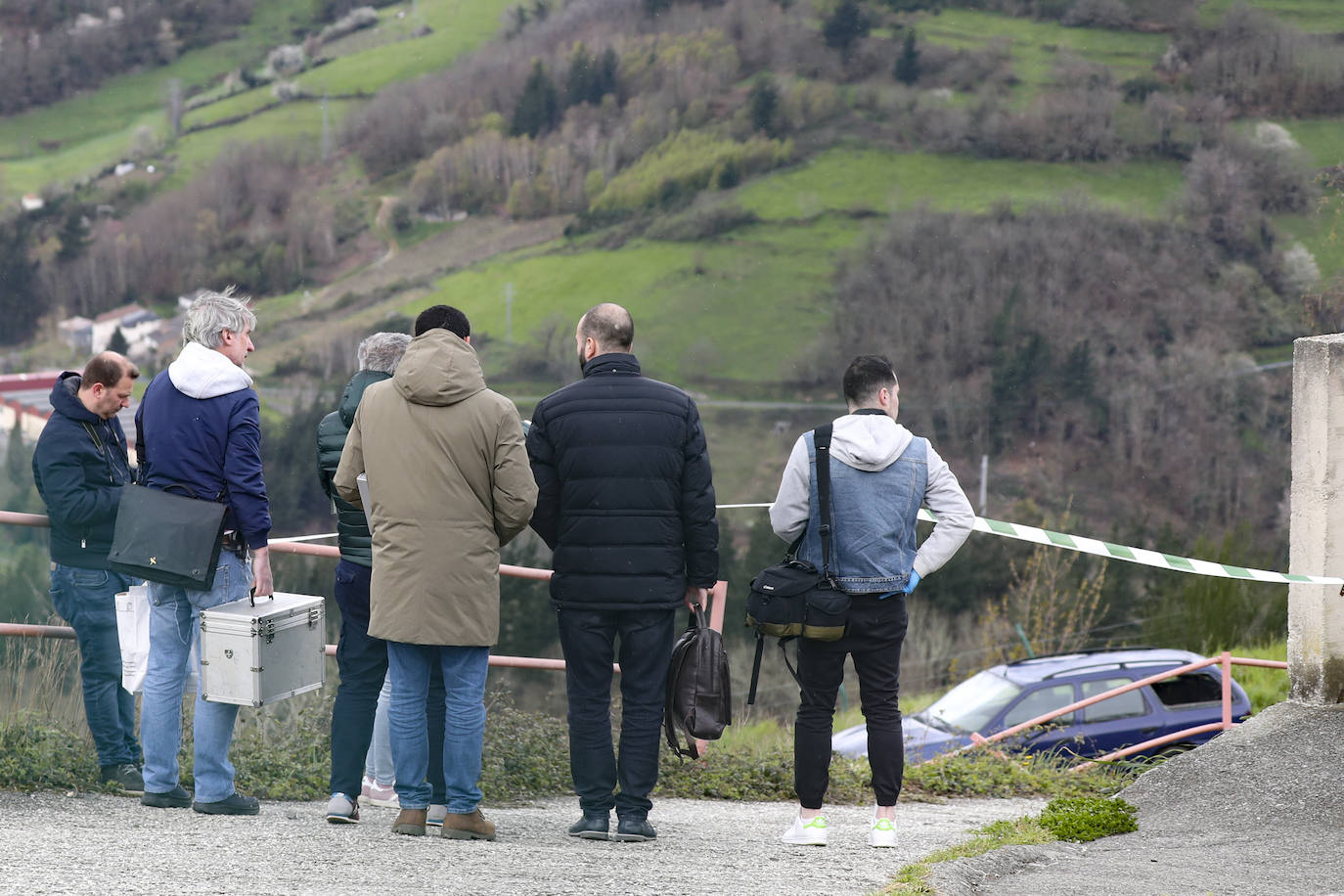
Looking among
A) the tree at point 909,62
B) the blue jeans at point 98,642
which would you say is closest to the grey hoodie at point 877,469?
the blue jeans at point 98,642

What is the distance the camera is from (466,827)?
4.30 meters

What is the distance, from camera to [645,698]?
4398 mm

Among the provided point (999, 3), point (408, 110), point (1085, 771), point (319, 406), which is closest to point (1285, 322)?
point (999, 3)

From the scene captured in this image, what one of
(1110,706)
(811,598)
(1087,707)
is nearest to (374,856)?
(811,598)

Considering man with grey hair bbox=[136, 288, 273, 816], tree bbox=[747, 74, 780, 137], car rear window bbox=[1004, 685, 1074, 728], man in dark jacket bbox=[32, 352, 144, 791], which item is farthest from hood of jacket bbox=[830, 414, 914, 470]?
tree bbox=[747, 74, 780, 137]

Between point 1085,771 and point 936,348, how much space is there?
77339 millimetres

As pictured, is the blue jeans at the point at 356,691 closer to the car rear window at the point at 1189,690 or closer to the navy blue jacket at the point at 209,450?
the navy blue jacket at the point at 209,450

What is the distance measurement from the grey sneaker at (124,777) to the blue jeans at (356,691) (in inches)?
31.1

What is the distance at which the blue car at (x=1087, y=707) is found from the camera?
1214 centimetres

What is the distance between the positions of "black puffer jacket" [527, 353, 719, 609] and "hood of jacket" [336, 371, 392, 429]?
52 centimetres

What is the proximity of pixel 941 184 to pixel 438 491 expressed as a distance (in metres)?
91.7

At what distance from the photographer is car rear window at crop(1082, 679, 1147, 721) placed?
12391 millimetres

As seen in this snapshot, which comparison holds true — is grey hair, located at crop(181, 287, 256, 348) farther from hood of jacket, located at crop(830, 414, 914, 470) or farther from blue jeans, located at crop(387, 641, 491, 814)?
hood of jacket, located at crop(830, 414, 914, 470)

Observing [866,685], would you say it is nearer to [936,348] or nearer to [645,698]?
[645,698]
